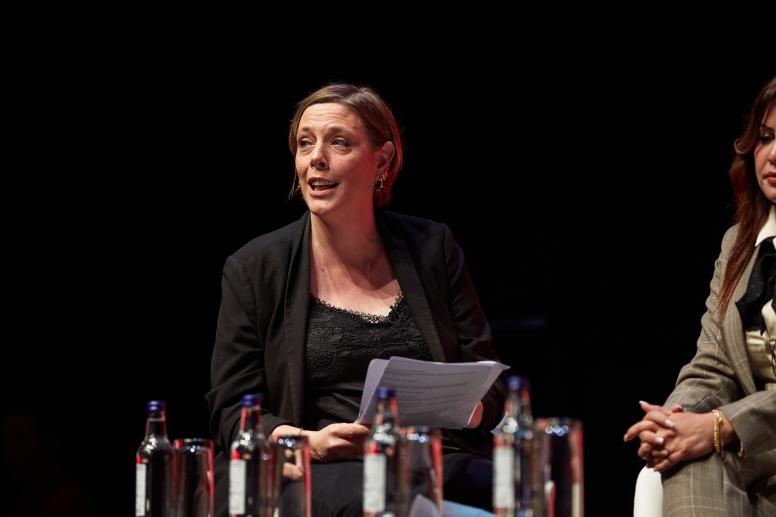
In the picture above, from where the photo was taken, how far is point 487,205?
4.68 m

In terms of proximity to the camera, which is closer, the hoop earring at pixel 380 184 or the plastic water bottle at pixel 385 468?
the plastic water bottle at pixel 385 468

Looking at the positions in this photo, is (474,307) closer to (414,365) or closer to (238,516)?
(414,365)

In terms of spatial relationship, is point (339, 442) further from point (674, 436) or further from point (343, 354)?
point (674, 436)

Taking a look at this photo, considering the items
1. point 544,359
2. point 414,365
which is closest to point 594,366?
point 544,359

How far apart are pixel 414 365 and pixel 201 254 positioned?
2306 mm

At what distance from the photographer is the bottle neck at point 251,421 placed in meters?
2.04

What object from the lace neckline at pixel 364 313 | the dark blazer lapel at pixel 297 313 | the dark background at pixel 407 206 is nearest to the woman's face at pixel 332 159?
the dark blazer lapel at pixel 297 313

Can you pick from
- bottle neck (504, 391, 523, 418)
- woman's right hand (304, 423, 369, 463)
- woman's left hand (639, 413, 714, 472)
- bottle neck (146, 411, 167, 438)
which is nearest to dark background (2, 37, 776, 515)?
woman's right hand (304, 423, 369, 463)

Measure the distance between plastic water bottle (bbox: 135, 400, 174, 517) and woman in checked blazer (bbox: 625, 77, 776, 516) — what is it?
3.47 feet

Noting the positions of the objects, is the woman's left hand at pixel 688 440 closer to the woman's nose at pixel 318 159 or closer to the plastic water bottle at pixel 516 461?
the plastic water bottle at pixel 516 461

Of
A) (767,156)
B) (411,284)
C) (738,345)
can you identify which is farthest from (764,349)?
(411,284)

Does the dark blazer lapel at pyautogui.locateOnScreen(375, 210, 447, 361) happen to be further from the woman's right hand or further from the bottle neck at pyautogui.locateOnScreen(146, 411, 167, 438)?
the bottle neck at pyautogui.locateOnScreen(146, 411, 167, 438)

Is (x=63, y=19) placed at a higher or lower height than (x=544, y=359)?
higher

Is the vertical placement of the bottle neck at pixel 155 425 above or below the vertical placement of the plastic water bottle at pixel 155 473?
above
